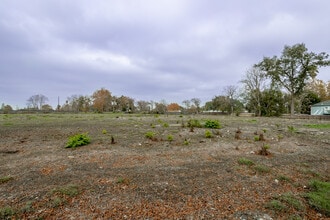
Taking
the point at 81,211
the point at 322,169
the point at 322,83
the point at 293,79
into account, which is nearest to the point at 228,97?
the point at 293,79

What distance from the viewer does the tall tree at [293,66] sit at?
26359 millimetres

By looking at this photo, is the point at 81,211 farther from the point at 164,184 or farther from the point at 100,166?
the point at 100,166

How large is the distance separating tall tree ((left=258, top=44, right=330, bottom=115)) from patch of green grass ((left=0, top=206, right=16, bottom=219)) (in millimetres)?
34023

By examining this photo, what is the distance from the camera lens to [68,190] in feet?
9.29

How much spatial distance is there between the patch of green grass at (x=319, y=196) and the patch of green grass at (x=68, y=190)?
11.8ft

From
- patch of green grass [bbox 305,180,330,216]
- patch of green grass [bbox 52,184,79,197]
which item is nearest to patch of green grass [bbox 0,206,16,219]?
patch of green grass [bbox 52,184,79,197]

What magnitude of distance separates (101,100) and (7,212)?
51.0m

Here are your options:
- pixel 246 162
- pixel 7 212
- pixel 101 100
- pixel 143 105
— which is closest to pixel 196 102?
pixel 143 105

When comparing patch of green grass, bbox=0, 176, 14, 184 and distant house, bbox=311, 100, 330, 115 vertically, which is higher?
distant house, bbox=311, 100, 330, 115

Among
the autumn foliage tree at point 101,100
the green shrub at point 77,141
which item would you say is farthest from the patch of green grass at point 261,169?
the autumn foliage tree at point 101,100

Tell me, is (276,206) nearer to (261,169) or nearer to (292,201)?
(292,201)

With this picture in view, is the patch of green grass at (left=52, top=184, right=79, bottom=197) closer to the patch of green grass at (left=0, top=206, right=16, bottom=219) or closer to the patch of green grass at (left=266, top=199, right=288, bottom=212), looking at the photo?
the patch of green grass at (left=0, top=206, right=16, bottom=219)

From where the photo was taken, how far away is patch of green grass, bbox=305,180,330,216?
245cm

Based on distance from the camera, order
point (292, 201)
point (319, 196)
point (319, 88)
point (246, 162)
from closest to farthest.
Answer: point (292, 201) → point (319, 196) → point (246, 162) → point (319, 88)
